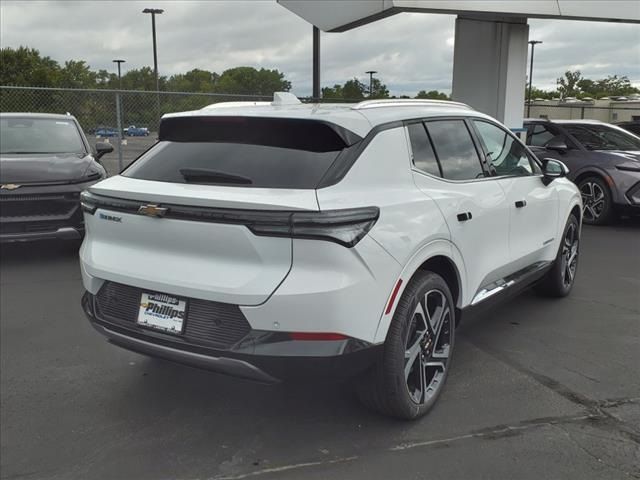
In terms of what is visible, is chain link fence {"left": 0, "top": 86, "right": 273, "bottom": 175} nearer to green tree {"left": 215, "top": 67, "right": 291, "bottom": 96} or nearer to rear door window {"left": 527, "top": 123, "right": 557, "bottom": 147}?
rear door window {"left": 527, "top": 123, "right": 557, "bottom": 147}

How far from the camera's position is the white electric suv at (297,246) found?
2.68 meters

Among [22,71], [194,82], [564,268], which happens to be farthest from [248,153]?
[22,71]

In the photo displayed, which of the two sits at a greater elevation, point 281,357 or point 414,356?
point 281,357

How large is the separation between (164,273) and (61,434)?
3.65 ft

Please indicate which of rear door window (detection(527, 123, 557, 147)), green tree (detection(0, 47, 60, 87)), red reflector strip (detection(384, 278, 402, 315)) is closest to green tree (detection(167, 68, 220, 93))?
green tree (detection(0, 47, 60, 87))

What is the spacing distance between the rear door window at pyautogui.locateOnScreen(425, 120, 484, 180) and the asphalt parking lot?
1.30 metres

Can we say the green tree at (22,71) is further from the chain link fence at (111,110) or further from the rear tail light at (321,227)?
the rear tail light at (321,227)

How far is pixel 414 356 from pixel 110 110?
37.1 ft

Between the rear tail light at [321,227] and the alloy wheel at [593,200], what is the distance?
26.6 ft

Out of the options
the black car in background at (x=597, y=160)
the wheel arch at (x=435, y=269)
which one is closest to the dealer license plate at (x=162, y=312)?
the wheel arch at (x=435, y=269)

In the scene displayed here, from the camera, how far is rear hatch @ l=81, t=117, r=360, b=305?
2703mm

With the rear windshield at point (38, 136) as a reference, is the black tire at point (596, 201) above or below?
below

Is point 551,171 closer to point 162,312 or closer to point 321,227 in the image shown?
point 321,227

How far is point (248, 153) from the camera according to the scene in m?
3.09
